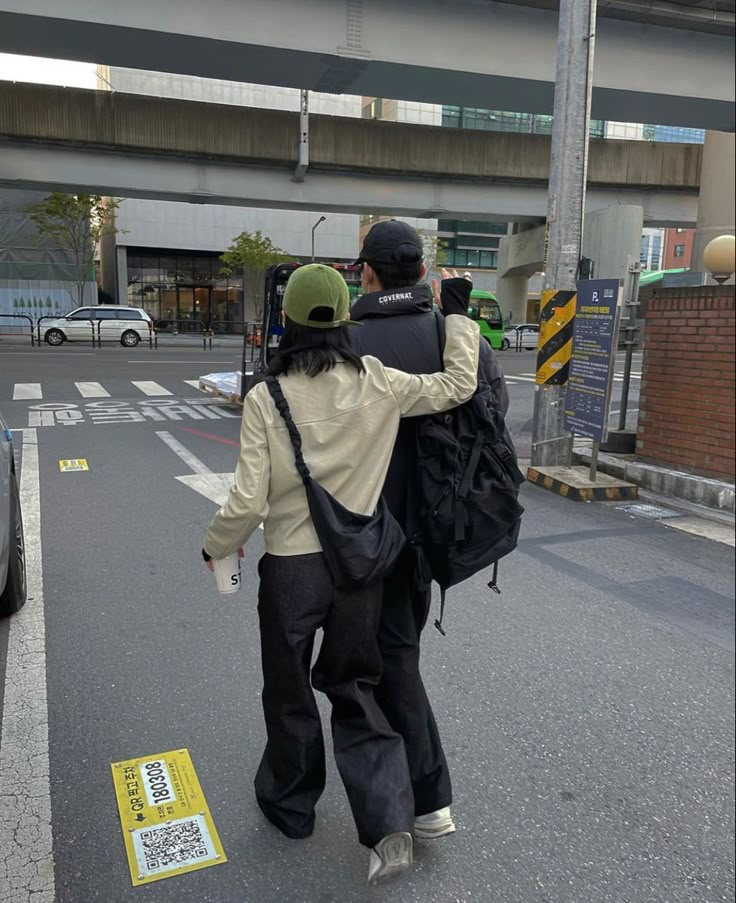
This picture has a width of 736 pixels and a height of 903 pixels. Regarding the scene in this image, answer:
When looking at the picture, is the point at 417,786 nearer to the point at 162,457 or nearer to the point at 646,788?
the point at 646,788

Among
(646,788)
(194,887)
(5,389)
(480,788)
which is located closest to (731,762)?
(646,788)

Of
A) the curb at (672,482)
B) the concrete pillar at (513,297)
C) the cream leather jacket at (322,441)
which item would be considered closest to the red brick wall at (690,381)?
the curb at (672,482)

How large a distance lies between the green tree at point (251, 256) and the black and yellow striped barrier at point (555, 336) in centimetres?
467

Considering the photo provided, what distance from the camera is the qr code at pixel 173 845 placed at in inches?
86.4

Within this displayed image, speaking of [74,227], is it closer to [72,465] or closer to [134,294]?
[134,294]

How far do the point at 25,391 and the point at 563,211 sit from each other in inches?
96.3

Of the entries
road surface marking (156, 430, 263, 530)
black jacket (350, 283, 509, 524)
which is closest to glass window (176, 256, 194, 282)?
black jacket (350, 283, 509, 524)

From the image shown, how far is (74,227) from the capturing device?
97.4 inches

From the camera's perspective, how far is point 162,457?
7.39 meters

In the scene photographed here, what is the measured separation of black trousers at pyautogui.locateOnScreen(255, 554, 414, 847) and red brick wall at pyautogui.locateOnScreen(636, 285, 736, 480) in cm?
545

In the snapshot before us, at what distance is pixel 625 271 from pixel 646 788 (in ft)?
7.89

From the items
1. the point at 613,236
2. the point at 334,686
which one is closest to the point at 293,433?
the point at 334,686

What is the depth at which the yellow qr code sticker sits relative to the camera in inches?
268

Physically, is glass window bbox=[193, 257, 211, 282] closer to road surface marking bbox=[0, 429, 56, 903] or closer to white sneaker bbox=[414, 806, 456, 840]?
road surface marking bbox=[0, 429, 56, 903]
